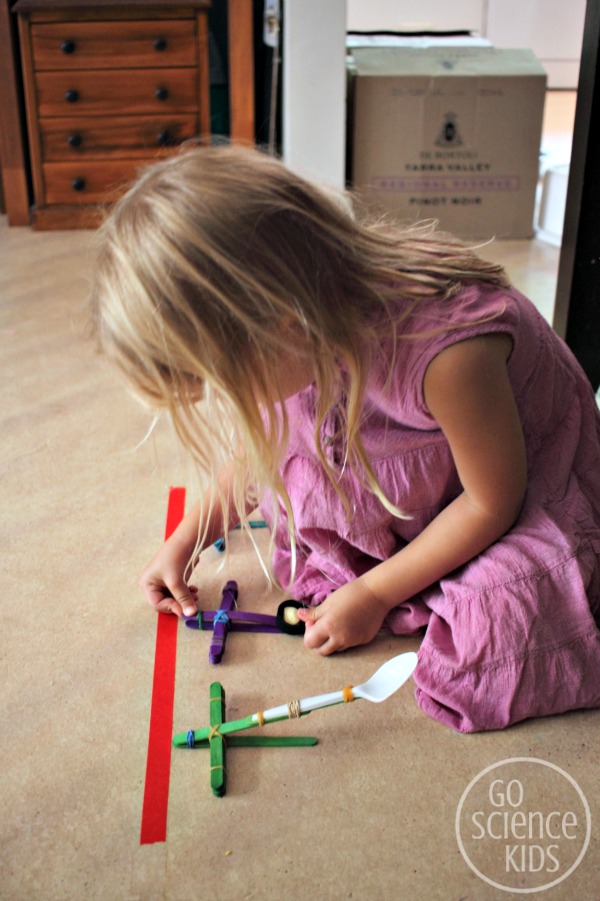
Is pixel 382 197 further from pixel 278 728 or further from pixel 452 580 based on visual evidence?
pixel 278 728

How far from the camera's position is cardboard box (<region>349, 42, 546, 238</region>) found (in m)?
1.94

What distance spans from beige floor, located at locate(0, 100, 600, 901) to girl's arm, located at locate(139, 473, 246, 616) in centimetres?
2

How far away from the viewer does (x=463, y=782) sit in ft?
2.44

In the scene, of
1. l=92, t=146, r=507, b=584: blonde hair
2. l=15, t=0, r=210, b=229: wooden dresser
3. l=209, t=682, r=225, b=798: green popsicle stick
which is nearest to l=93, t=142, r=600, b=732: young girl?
l=92, t=146, r=507, b=584: blonde hair

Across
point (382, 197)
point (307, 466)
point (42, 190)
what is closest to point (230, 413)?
point (307, 466)

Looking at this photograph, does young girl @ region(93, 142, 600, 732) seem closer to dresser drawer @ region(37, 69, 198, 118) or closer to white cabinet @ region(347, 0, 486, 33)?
dresser drawer @ region(37, 69, 198, 118)

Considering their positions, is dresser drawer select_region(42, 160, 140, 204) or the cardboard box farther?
dresser drawer select_region(42, 160, 140, 204)

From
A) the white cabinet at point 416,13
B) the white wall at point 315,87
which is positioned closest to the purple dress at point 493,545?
the white wall at point 315,87

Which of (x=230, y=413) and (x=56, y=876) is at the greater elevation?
(x=230, y=413)

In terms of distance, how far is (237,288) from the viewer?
0.67 meters

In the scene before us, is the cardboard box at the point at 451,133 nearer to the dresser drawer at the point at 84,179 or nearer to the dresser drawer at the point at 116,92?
the dresser drawer at the point at 116,92

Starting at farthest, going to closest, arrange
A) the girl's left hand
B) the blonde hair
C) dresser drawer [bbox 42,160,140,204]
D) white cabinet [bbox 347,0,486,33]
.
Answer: white cabinet [bbox 347,0,486,33], dresser drawer [bbox 42,160,140,204], the girl's left hand, the blonde hair

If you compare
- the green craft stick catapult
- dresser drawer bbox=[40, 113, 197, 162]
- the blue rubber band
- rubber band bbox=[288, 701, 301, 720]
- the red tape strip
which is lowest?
the red tape strip

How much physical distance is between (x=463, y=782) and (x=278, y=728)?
0.56 ft
